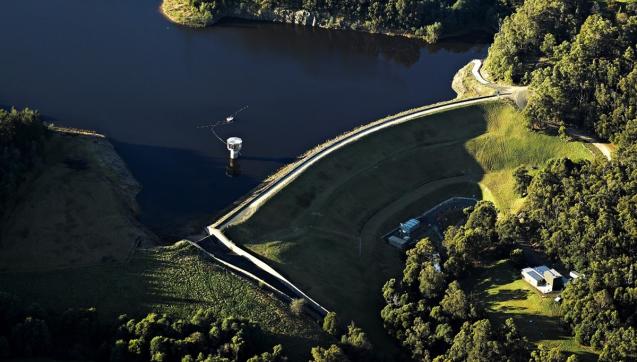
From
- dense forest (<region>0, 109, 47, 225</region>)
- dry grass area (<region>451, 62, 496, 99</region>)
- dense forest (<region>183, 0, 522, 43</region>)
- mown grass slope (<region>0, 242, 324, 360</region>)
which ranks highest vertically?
dense forest (<region>183, 0, 522, 43</region>)

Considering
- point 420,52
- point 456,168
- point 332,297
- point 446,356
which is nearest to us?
point 446,356

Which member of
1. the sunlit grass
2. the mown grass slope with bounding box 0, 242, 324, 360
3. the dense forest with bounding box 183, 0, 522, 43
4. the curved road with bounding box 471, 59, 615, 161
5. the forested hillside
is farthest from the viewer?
the dense forest with bounding box 183, 0, 522, 43

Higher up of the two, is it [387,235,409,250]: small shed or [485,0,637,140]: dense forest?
[485,0,637,140]: dense forest

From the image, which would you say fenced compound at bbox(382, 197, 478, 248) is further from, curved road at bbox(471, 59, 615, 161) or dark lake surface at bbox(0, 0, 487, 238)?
curved road at bbox(471, 59, 615, 161)

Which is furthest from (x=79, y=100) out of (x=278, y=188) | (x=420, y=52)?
(x=420, y=52)

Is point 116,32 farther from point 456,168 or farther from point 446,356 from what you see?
point 446,356

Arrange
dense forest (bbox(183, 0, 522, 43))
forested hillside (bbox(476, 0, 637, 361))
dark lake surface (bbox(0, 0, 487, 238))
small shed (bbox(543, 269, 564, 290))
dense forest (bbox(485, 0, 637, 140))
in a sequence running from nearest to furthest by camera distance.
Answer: forested hillside (bbox(476, 0, 637, 361)) < small shed (bbox(543, 269, 564, 290)) < dark lake surface (bbox(0, 0, 487, 238)) < dense forest (bbox(485, 0, 637, 140)) < dense forest (bbox(183, 0, 522, 43))

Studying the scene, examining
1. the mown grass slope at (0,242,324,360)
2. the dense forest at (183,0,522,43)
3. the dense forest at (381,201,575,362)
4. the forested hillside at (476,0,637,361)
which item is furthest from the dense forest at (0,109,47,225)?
the forested hillside at (476,0,637,361)
